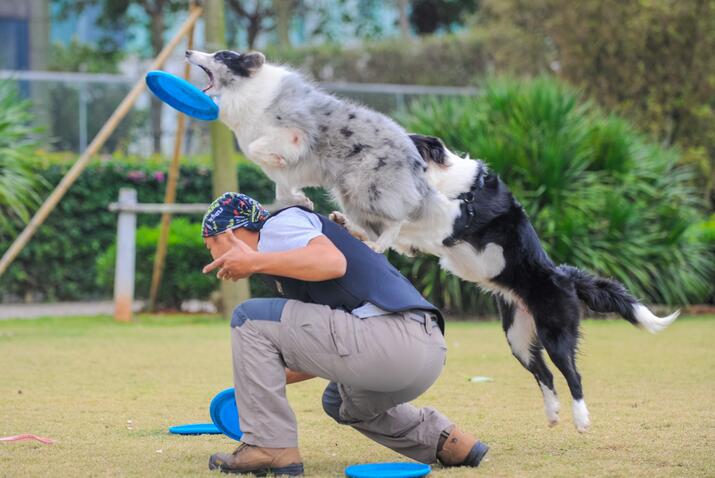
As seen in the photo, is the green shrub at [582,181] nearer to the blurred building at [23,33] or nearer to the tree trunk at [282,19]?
the blurred building at [23,33]

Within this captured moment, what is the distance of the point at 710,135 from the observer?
1444 centimetres

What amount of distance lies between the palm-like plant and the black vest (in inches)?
233

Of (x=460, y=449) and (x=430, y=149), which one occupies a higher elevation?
(x=430, y=149)

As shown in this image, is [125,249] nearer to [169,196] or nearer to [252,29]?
[169,196]

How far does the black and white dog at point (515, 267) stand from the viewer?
4.20 metres

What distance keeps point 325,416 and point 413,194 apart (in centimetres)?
182

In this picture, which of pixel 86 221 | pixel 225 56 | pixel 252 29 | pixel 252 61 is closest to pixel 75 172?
pixel 86 221

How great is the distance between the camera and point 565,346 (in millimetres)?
4328

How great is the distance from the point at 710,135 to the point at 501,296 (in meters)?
11.1

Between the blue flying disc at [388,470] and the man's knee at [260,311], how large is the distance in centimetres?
69

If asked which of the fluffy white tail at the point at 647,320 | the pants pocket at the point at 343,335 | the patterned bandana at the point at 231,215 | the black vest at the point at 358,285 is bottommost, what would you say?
the fluffy white tail at the point at 647,320

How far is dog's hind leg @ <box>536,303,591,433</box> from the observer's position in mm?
4316

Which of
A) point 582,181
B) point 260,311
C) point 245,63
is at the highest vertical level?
point 245,63

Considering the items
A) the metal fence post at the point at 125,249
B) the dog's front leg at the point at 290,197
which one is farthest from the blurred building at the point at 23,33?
the dog's front leg at the point at 290,197
